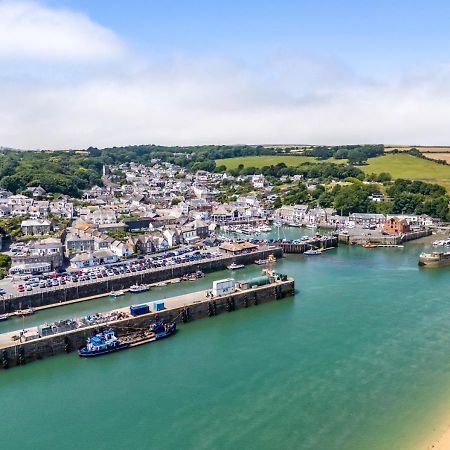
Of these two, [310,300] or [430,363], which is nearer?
[430,363]

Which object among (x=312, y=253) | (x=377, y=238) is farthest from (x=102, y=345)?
(x=377, y=238)

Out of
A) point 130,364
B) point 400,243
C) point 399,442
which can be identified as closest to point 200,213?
point 400,243

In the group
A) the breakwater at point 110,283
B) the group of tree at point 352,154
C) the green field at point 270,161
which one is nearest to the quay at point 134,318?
the breakwater at point 110,283

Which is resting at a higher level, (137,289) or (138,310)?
(138,310)

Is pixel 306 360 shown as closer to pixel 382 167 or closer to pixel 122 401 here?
pixel 122 401

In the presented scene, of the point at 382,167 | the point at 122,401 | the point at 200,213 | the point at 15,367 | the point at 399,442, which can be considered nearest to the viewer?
the point at 399,442

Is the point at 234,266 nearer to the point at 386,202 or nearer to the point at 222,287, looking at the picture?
the point at 222,287

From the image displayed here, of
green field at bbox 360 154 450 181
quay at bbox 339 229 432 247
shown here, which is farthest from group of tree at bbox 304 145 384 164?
quay at bbox 339 229 432 247
